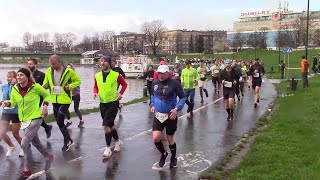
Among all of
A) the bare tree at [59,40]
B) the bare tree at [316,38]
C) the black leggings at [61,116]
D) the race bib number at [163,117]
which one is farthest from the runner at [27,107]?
the bare tree at [59,40]

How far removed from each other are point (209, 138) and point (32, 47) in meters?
174

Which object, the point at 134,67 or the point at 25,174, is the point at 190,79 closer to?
the point at 25,174

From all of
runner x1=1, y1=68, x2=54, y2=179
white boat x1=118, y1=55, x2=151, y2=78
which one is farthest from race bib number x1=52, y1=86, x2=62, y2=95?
white boat x1=118, y1=55, x2=151, y2=78

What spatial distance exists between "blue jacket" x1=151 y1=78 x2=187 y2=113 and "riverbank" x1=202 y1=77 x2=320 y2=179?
1322 mm

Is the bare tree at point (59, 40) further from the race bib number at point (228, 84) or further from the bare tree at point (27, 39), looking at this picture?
the race bib number at point (228, 84)

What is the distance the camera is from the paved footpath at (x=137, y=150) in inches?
291

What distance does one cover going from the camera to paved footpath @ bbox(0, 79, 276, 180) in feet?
24.3

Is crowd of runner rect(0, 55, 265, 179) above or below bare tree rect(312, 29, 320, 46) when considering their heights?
below

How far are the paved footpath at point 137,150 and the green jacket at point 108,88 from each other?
46.3 inches

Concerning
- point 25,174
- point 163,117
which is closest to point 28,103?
point 25,174

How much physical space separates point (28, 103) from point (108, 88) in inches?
74.1

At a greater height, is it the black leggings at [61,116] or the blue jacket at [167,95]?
the blue jacket at [167,95]

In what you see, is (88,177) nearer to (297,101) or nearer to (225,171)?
(225,171)

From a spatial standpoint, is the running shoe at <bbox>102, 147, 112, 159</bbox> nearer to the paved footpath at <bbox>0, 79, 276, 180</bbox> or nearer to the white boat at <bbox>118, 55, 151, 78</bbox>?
the paved footpath at <bbox>0, 79, 276, 180</bbox>
